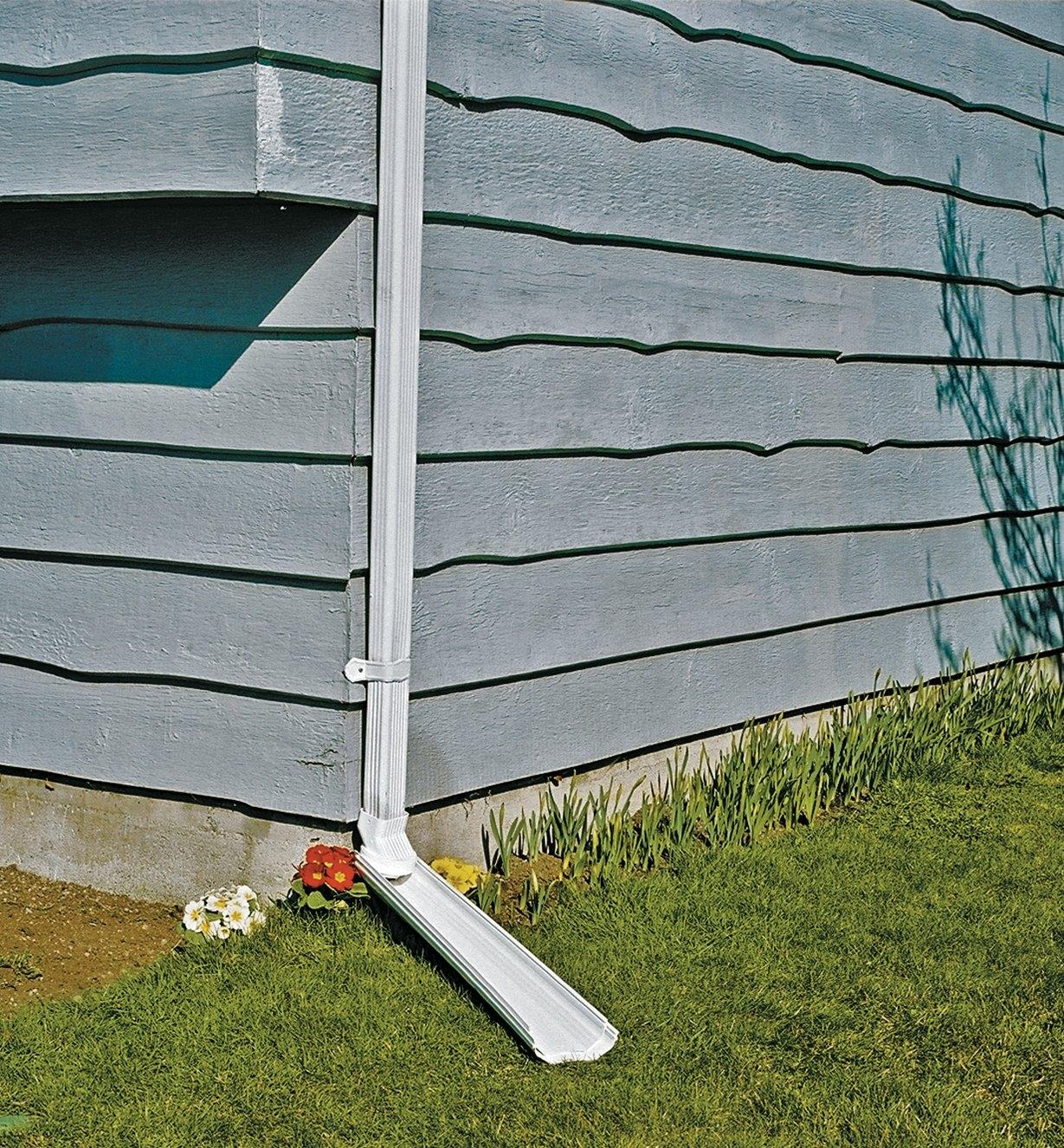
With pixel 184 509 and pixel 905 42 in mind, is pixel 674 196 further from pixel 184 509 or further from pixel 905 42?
pixel 184 509

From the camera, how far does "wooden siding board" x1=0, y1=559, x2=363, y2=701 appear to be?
3.31 meters

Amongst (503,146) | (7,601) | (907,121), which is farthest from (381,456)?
(907,121)

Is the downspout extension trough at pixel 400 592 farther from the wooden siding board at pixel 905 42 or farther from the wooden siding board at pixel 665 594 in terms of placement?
the wooden siding board at pixel 905 42

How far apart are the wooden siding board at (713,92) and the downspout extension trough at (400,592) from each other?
20 cm

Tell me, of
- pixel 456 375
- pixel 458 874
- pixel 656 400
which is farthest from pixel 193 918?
pixel 656 400

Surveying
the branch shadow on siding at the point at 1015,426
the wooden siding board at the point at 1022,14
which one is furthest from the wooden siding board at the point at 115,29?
the branch shadow on siding at the point at 1015,426

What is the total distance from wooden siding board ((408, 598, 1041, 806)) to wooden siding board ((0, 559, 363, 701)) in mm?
317

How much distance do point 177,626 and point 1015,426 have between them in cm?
347

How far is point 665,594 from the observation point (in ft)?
13.6

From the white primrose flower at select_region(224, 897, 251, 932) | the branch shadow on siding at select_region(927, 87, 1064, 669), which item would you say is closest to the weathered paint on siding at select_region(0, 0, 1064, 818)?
the white primrose flower at select_region(224, 897, 251, 932)

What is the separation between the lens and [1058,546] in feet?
19.5

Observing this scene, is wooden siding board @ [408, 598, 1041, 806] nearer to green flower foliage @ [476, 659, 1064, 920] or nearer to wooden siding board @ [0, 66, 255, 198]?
green flower foliage @ [476, 659, 1064, 920]

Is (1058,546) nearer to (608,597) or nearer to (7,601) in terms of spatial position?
(608,597)

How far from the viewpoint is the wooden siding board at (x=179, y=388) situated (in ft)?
10.6
